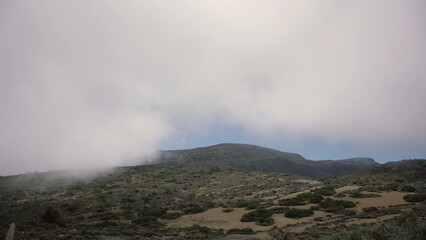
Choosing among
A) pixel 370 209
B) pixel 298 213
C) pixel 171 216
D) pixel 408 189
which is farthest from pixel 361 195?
pixel 171 216

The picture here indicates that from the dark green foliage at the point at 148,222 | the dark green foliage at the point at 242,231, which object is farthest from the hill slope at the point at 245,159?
the dark green foliage at the point at 242,231

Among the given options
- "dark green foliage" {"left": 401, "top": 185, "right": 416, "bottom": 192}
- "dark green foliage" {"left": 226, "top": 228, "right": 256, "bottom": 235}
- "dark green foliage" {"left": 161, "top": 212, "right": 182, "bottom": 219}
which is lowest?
"dark green foliage" {"left": 161, "top": 212, "right": 182, "bottom": 219}

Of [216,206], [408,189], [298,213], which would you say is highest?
[408,189]

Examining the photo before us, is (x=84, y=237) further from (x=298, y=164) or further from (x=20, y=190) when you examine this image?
(x=298, y=164)

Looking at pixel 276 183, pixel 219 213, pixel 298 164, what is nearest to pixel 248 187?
pixel 276 183

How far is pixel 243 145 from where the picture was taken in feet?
464

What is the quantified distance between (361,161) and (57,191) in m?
182

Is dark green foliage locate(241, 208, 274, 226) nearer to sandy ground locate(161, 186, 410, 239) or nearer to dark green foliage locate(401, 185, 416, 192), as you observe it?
sandy ground locate(161, 186, 410, 239)

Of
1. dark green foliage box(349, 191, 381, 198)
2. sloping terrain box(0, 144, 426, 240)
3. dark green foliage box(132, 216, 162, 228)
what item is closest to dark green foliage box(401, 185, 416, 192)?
sloping terrain box(0, 144, 426, 240)

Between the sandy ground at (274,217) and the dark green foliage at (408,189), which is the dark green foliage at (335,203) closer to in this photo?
the sandy ground at (274,217)

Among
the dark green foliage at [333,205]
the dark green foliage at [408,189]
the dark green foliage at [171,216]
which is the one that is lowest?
the dark green foliage at [171,216]

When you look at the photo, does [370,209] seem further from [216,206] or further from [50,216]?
[50,216]

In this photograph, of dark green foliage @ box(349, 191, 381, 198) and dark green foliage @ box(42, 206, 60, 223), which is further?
dark green foliage @ box(349, 191, 381, 198)

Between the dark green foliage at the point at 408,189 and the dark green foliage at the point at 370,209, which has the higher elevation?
the dark green foliage at the point at 408,189
